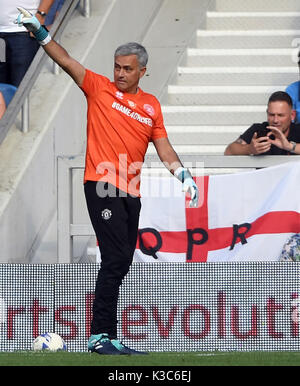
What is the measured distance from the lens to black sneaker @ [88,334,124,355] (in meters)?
8.21

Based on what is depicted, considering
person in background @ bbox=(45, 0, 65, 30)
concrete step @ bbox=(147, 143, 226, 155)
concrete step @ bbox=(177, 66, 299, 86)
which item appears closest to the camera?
concrete step @ bbox=(147, 143, 226, 155)

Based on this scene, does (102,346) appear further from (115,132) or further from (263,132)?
(263,132)

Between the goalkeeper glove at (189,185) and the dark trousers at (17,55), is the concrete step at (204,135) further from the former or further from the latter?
the goalkeeper glove at (189,185)

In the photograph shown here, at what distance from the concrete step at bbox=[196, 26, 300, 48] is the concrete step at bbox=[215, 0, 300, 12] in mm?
478

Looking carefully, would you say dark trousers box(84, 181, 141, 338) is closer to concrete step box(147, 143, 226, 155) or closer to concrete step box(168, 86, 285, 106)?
concrete step box(147, 143, 226, 155)

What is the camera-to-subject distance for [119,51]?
8539 millimetres

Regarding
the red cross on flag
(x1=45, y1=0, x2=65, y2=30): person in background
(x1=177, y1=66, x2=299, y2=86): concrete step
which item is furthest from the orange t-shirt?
(x1=177, y1=66, x2=299, y2=86): concrete step

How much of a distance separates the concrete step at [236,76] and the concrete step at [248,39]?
1.57 feet

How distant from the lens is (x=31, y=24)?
8.20 metres

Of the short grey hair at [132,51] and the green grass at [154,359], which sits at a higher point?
the short grey hair at [132,51]

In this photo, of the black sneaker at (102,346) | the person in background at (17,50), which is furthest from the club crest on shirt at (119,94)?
the person in background at (17,50)

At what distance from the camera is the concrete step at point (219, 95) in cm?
1319
